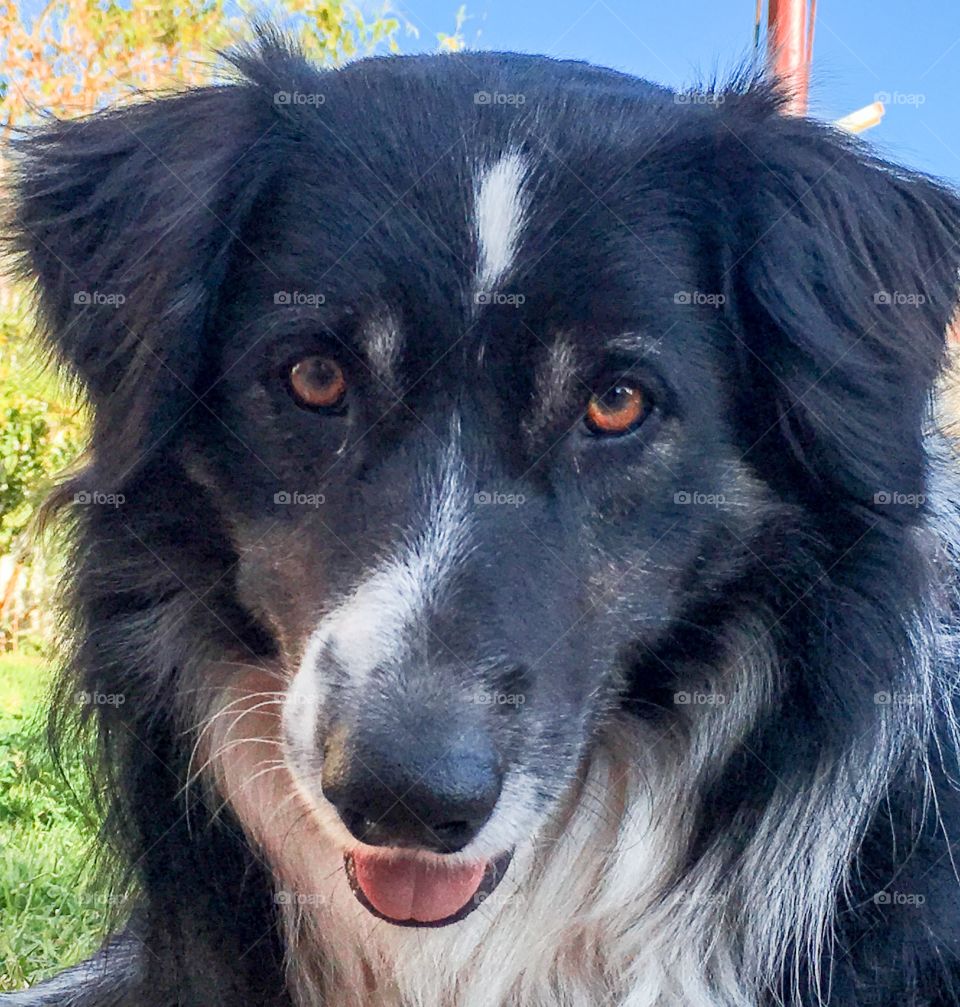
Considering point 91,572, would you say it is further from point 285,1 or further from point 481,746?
point 285,1

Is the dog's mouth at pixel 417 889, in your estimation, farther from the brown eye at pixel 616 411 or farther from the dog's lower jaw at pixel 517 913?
the brown eye at pixel 616 411

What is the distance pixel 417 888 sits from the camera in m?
2.20

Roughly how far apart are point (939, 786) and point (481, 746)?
3.77ft

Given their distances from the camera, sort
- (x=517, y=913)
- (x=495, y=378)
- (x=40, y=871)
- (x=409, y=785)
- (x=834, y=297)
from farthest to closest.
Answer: (x=40, y=871) < (x=517, y=913) < (x=834, y=297) < (x=495, y=378) < (x=409, y=785)

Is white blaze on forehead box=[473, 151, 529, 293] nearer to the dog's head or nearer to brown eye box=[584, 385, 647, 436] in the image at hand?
the dog's head

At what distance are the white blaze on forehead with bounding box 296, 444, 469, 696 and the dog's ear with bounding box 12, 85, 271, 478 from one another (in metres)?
0.59

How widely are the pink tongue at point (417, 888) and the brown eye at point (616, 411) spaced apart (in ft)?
2.83

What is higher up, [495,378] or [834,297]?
[834,297]

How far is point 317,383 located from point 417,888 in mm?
983

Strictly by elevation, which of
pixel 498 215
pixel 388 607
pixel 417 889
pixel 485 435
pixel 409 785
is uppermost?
pixel 498 215

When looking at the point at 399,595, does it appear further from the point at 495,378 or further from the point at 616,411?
the point at 616,411

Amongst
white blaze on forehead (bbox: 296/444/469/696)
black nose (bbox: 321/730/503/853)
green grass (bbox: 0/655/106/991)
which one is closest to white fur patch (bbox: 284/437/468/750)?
white blaze on forehead (bbox: 296/444/469/696)

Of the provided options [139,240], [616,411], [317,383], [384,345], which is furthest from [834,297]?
[139,240]

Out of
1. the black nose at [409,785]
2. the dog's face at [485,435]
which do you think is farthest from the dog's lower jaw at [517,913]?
the black nose at [409,785]
